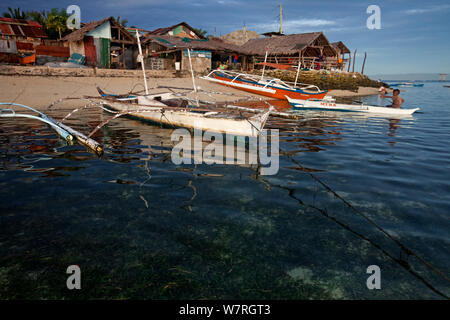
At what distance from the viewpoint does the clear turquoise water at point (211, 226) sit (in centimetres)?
323

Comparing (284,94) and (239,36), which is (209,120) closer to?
(284,94)

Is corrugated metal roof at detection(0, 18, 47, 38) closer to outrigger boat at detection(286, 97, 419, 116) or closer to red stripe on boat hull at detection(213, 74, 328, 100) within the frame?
red stripe on boat hull at detection(213, 74, 328, 100)

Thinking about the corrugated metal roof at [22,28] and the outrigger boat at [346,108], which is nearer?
the outrigger boat at [346,108]

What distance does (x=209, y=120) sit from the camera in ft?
33.4

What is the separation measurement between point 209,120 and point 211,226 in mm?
6349

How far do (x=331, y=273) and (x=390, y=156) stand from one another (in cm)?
677

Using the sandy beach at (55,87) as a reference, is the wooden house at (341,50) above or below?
above

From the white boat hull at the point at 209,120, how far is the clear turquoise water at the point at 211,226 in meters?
2.04

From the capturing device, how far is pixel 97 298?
299 centimetres

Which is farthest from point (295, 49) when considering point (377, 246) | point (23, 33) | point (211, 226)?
point (211, 226)

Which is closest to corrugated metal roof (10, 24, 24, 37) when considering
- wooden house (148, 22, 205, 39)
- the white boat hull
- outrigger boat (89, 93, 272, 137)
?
wooden house (148, 22, 205, 39)

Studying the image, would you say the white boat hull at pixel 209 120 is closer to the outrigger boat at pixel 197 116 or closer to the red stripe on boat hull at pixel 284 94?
the outrigger boat at pixel 197 116

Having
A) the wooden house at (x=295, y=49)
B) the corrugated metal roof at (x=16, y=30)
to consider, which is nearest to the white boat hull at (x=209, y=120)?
the wooden house at (x=295, y=49)
